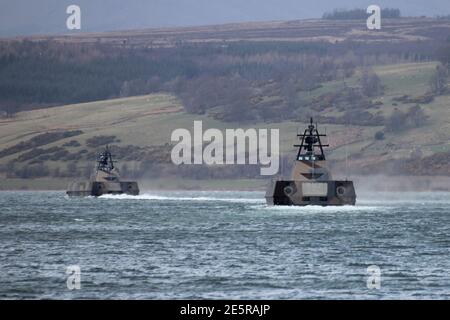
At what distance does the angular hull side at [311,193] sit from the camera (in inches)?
5325

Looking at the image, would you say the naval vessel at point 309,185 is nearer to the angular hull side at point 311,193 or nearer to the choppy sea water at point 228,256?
the angular hull side at point 311,193

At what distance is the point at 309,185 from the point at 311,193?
1.17 metres

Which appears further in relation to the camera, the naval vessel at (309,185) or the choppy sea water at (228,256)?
the naval vessel at (309,185)

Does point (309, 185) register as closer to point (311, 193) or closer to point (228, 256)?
point (311, 193)

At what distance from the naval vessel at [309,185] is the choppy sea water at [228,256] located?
5689 millimetres

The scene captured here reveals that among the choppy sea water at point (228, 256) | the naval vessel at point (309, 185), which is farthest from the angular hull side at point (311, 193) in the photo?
the choppy sea water at point (228, 256)

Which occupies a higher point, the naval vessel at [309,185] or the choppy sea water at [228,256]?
the naval vessel at [309,185]

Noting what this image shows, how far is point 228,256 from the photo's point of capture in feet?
267

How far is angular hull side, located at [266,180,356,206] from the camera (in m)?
135

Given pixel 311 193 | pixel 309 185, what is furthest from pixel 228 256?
pixel 311 193

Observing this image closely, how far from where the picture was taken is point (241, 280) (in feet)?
223
